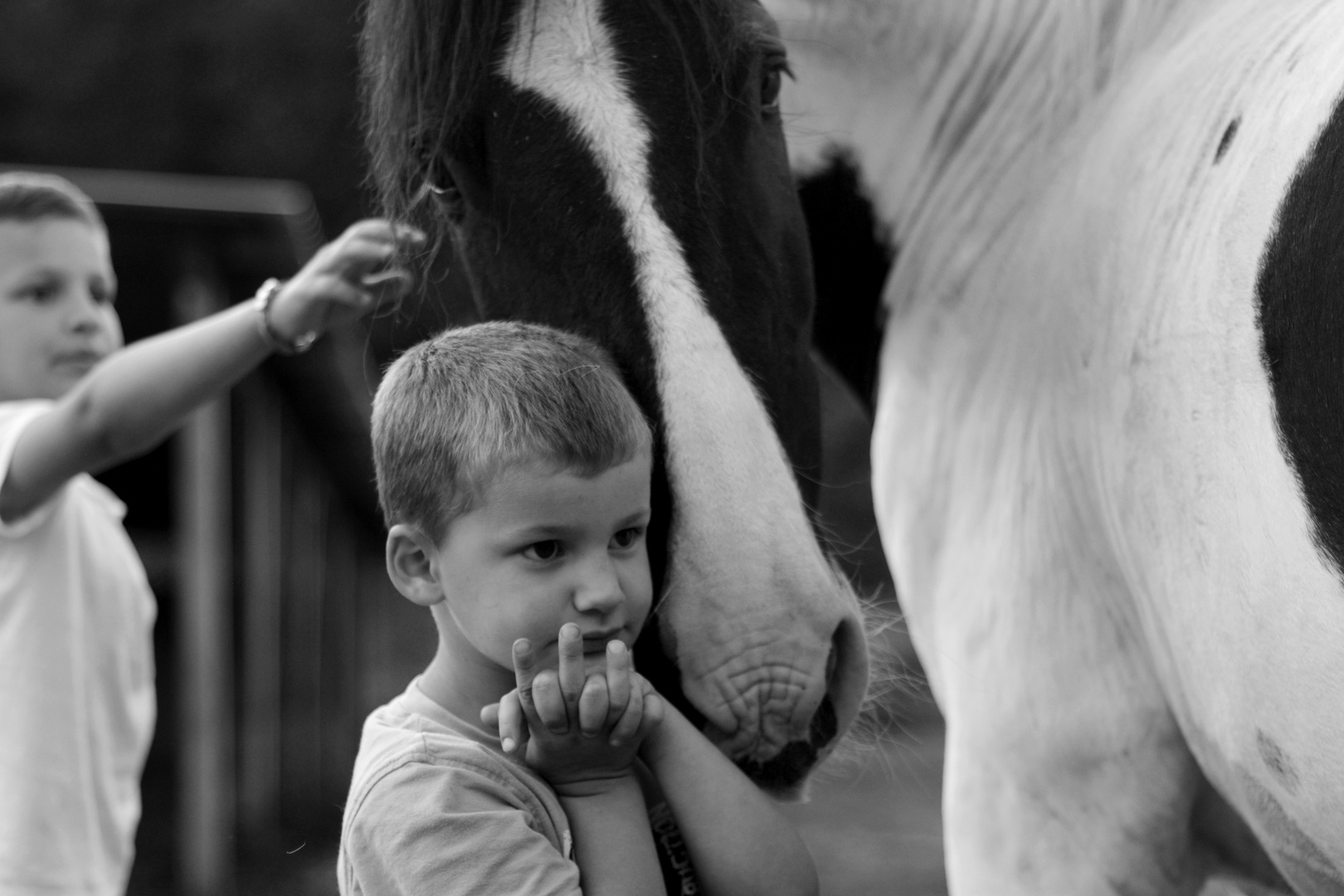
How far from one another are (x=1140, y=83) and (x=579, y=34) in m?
0.77

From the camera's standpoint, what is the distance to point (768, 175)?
75.2 inches

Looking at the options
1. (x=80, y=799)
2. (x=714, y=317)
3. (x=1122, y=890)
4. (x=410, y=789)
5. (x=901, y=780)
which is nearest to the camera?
(x=410, y=789)

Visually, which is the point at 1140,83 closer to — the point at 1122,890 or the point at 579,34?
the point at 579,34

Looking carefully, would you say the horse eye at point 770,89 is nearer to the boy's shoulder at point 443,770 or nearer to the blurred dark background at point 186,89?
the boy's shoulder at point 443,770

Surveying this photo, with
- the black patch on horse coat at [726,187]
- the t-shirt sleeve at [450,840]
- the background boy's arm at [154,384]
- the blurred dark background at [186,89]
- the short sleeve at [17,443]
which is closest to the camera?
the t-shirt sleeve at [450,840]

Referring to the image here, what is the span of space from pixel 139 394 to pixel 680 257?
1.04 m

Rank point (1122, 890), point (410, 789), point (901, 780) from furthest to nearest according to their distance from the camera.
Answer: point (901, 780) < point (1122, 890) < point (410, 789)

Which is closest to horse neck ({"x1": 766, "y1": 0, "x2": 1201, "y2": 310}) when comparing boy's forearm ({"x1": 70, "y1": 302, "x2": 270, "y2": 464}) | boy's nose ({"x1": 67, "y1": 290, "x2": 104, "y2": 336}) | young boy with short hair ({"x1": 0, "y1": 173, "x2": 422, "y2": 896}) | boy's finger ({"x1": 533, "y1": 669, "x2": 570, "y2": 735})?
young boy with short hair ({"x1": 0, "y1": 173, "x2": 422, "y2": 896})

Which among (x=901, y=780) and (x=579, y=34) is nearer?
(x=579, y=34)

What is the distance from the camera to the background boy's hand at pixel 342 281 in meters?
2.13

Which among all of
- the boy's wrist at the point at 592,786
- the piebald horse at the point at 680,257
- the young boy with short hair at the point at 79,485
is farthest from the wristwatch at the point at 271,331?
the boy's wrist at the point at 592,786

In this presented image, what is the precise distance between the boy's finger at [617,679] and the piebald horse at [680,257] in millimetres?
156

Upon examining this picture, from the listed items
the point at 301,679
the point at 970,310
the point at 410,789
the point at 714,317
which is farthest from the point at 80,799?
the point at 301,679

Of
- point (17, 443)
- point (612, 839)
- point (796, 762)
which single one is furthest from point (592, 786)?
point (17, 443)
